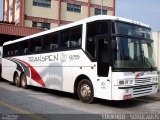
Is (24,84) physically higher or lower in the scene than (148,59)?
lower

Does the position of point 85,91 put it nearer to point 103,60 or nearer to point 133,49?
point 103,60

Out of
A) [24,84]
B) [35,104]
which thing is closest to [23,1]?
[24,84]

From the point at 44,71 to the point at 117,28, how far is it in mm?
5566

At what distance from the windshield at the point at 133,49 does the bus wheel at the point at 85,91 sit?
5.50 ft

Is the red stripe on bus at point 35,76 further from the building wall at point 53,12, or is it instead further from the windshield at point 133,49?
the building wall at point 53,12

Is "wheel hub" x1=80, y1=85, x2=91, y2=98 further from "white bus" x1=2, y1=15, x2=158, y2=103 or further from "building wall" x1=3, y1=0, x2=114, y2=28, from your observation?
"building wall" x1=3, y1=0, x2=114, y2=28

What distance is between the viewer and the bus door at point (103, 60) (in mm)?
10195

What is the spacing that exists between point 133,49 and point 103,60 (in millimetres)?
1200

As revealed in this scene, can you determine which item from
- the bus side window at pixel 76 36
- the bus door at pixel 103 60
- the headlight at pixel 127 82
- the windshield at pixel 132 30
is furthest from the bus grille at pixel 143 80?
the bus side window at pixel 76 36

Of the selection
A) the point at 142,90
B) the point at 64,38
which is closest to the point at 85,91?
the point at 142,90

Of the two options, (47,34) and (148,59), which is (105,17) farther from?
(47,34)

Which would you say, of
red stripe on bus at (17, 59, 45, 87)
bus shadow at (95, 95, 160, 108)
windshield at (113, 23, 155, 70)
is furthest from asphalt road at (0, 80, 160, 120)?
red stripe on bus at (17, 59, 45, 87)

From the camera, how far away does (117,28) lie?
33.9 ft

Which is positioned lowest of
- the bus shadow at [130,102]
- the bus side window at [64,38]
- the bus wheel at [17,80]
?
the bus shadow at [130,102]
